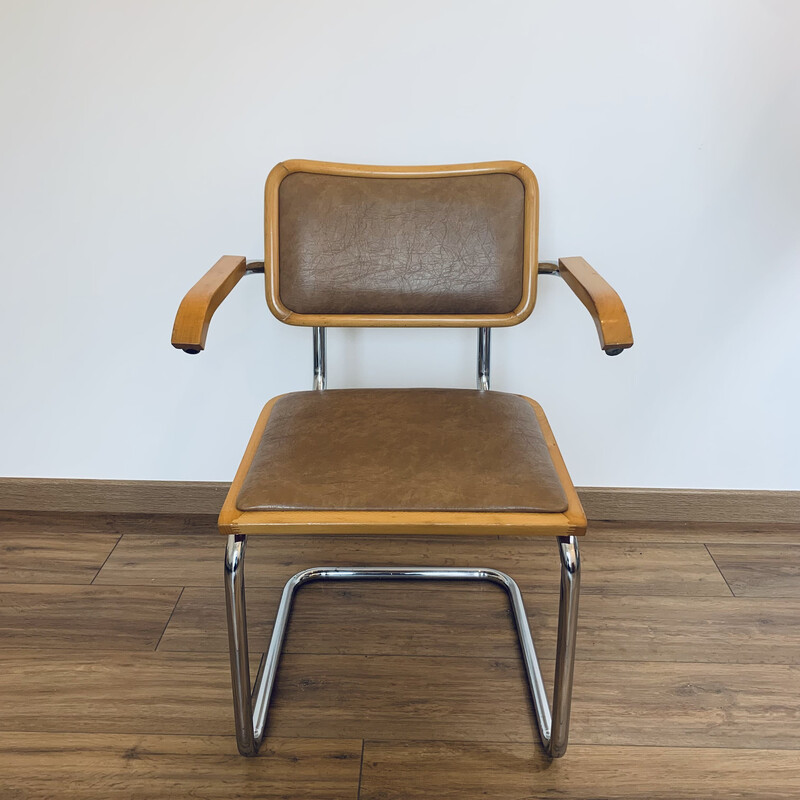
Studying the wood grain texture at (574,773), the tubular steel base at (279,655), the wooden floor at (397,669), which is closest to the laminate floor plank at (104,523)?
the wooden floor at (397,669)

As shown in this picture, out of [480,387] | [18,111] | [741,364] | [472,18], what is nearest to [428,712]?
[480,387]

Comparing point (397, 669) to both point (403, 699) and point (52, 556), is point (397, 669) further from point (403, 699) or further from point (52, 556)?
point (52, 556)

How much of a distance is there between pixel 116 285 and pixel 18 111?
361 millimetres

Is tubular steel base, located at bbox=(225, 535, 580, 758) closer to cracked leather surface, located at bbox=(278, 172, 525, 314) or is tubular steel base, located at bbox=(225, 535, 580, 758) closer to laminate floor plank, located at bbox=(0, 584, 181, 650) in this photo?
laminate floor plank, located at bbox=(0, 584, 181, 650)

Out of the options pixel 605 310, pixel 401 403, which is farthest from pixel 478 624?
pixel 605 310

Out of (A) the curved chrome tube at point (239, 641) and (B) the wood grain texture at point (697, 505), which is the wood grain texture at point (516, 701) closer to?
(A) the curved chrome tube at point (239, 641)

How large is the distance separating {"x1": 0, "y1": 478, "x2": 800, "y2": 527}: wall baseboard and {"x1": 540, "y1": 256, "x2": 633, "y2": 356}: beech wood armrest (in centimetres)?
71

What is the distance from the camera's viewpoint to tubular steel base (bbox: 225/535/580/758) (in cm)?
98

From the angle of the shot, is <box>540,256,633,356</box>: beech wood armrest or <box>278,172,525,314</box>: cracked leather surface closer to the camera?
<box>540,256,633,356</box>: beech wood armrest

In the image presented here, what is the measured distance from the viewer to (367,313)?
1313 mm

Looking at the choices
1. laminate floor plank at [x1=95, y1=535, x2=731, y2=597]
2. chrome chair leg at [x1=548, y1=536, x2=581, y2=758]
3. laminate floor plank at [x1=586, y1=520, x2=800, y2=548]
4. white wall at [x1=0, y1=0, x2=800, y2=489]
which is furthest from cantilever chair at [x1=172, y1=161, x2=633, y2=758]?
laminate floor plank at [x1=586, y1=520, x2=800, y2=548]

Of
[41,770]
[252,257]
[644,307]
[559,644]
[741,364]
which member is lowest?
[41,770]

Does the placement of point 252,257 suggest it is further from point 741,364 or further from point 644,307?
point 741,364

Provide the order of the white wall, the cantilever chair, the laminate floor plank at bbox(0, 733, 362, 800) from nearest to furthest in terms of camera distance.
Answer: the cantilever chair → the laminate floor plank at bbox(0, 733, 362, 800) → the white wall
